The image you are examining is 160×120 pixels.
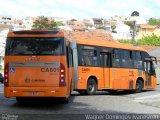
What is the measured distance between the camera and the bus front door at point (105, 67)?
81.5 ft

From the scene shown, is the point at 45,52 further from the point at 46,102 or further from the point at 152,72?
the point at 152,72

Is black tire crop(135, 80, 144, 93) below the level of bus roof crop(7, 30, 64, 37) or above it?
below

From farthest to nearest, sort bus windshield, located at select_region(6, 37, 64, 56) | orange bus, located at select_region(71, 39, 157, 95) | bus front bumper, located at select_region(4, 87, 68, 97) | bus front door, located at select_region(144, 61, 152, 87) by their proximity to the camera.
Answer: bus front door, located at select_region(144, 61, 152, 87)
orange bus, located at select_region(71, 39, 157, 95)
bus windshield, located at select_region(6, 37, 64, 56)
bus front bumper, located at select_region(4, 87, 68, 97)

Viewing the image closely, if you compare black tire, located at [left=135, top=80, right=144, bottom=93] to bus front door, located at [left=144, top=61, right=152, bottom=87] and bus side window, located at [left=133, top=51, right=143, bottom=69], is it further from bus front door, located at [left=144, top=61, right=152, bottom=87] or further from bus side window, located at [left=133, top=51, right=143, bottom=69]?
→ bus side window, located at [left=133, top=51, right=143, bottom=69]

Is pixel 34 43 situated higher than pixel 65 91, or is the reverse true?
pixel 34 43

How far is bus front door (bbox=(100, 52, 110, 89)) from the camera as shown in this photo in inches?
978

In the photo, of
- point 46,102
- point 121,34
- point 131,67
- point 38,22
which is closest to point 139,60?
point 131,67

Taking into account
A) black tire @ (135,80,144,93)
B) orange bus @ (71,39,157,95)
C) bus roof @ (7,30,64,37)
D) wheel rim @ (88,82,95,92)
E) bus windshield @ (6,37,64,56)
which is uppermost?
bus roof @ (7,30,64,37)

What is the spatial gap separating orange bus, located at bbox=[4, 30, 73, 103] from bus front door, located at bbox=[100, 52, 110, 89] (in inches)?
323

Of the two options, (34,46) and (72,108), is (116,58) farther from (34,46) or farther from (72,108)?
(34,46)

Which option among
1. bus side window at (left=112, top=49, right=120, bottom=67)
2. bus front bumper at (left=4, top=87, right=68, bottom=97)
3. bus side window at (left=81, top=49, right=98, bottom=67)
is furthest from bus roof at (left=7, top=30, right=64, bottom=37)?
bus side window at (left=112, top=49, right=120, bottom=67)

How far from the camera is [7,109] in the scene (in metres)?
16.0

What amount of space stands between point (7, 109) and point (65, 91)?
2.14 m

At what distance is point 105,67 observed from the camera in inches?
982
